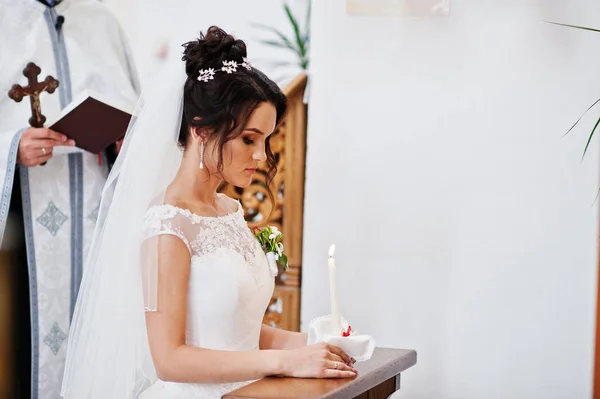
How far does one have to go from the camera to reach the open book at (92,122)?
284 centimetres

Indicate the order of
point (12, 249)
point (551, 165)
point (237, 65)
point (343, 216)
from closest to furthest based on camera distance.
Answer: point (237, 65)
point (12, 249)
point (551, 165)
point (343, 216)

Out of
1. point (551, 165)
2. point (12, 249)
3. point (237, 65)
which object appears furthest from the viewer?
point (551, 165)

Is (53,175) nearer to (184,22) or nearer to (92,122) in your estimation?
(92,122)

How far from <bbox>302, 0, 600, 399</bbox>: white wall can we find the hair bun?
153 centimetres

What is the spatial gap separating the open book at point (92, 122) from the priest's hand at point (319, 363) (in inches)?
49.7

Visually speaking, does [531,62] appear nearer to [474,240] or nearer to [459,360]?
[474,240]

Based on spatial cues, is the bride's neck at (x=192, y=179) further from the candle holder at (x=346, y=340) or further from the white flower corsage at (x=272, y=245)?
the candle holder at (x=346, y=340)

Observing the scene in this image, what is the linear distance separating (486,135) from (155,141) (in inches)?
68.1

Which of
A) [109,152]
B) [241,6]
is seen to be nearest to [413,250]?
[109,152]

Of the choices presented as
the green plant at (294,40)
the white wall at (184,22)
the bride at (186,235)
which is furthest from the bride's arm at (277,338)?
the white wall at (184,22)

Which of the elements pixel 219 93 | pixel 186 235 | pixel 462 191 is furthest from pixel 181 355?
pixel 462 191

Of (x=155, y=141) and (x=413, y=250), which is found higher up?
(x=155, y=141)

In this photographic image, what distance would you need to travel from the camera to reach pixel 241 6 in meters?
5.73

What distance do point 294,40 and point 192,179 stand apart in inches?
135
